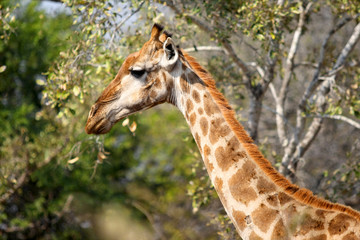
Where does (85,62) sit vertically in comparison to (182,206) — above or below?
above

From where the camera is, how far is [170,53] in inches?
155

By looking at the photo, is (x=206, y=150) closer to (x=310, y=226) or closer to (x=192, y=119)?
(x=192, y=119)

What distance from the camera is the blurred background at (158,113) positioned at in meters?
6.11

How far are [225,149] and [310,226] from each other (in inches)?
32.8

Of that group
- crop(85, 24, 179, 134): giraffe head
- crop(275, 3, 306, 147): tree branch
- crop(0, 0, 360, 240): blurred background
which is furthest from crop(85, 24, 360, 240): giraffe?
crop(275, 3, 306, 147): tree branch

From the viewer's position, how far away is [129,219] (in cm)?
1375

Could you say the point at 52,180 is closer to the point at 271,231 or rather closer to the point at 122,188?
the point at 122,188

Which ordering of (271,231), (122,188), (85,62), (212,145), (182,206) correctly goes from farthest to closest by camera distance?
(122,188) < (182,206) < (85,62) < (212,145) < (271,231)

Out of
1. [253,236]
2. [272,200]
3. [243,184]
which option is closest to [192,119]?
[243,184]

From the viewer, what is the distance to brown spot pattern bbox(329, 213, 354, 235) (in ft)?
10.4

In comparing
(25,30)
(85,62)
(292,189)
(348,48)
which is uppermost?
(292,189)

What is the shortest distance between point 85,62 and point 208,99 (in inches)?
110

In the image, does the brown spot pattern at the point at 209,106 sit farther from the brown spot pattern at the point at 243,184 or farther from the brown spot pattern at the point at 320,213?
the brown spot pattern at the point at 320,213

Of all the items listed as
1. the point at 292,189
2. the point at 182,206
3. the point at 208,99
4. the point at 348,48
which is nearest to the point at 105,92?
the point at 208,99
